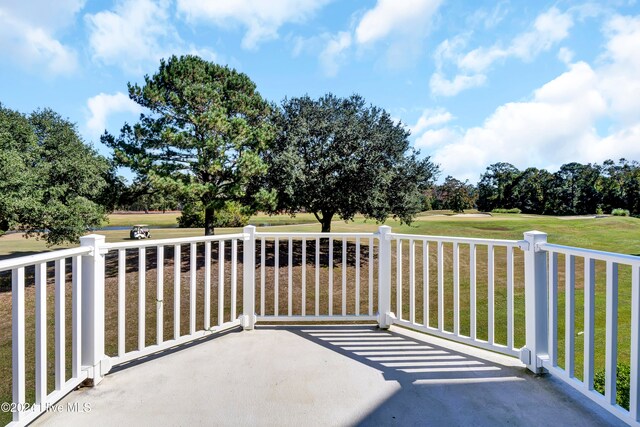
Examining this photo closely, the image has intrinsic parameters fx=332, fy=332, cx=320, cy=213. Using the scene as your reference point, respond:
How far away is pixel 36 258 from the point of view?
4.75ft

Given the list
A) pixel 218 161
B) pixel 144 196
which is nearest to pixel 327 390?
pixel 218 161

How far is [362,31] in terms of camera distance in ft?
22.7

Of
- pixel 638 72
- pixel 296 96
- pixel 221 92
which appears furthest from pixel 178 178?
pixel 638 72

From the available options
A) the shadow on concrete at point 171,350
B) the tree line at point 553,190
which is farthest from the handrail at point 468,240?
the tree line at point 553,190

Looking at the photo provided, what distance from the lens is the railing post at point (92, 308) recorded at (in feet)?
6.16

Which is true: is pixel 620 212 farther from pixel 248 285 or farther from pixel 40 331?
pixel 40 331

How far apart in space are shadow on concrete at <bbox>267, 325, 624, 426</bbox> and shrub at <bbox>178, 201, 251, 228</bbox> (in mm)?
7161

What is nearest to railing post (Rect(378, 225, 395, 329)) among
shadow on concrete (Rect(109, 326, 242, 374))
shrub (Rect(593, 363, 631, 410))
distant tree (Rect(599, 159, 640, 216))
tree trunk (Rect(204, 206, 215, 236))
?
shadow on concrete (Rect(109, 326, 242, 374))

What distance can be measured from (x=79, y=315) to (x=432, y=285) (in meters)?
8.63

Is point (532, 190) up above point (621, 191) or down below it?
above

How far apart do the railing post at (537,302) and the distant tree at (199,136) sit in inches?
282

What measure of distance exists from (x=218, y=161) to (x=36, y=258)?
293 inches

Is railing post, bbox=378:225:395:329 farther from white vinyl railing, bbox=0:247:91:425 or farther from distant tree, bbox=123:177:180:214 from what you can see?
distant tree, bbox=123:177:180:214

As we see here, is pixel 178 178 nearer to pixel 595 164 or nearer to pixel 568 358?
pixel 568 358
